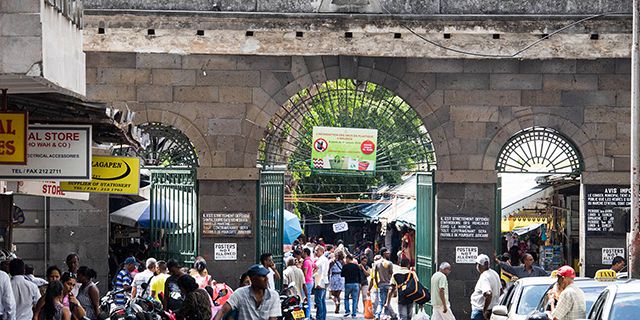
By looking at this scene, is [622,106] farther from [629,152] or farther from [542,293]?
[542,293]

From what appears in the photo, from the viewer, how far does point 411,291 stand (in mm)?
24078

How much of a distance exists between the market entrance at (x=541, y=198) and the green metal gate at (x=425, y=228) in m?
1.21

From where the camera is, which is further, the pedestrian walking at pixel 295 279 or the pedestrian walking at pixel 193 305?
the pedestrian walking at pixel 295 279

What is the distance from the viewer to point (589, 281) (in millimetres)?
17578

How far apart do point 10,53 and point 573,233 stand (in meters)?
17.9

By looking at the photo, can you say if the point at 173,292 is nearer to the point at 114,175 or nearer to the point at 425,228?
the point at 114,175

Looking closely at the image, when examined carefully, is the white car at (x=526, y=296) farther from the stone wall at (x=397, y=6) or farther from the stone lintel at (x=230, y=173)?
the stone wall at (x=397, y=6)

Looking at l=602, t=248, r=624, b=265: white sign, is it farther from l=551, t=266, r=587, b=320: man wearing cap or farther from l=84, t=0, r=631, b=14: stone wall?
l=551, t=266, r=587, b=320: man wearing cap

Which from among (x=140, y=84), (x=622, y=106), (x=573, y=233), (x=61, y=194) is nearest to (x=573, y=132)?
(x=622, y=106)

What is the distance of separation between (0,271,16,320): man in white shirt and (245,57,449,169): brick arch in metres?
10.8

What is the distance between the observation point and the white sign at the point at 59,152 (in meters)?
16.1

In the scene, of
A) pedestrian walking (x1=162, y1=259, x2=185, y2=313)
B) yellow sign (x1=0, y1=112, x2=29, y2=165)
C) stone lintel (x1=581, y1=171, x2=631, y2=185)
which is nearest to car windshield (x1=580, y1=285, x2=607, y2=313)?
pedestrian walking (x1=162, y1=259, x2=185, y2=313)

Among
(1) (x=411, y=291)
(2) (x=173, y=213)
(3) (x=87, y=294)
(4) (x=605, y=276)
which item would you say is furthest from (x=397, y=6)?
(3) (x=87, y=294)

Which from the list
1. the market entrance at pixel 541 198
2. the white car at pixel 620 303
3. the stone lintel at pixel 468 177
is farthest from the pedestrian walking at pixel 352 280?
the white car at pixel 620 303
